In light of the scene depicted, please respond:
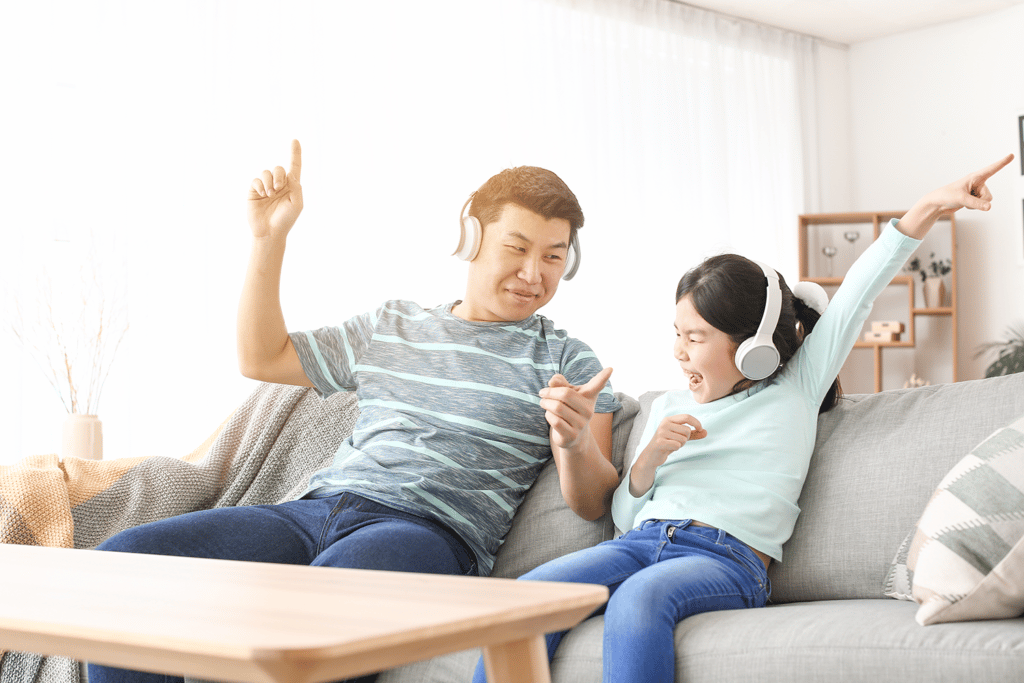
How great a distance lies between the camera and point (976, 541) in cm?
114

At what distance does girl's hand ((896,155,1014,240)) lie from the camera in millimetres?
1378

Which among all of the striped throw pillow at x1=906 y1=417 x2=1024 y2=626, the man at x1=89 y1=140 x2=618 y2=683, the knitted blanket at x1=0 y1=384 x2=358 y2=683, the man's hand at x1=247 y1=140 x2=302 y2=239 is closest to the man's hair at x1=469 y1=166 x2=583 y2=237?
the man at x1=89 y1=140 x2=618 y2=683

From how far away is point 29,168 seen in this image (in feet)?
9.86

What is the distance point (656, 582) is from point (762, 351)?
1.47 feet

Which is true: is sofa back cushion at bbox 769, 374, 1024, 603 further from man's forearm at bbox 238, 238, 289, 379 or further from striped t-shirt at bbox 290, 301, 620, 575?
man's forearm at bbox 238, 238, 289, 379

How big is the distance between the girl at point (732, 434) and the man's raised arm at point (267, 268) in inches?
25.3

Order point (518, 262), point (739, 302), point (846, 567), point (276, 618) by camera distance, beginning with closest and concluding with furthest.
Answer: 1. point (276, 618)
2. point (846, 567)
3. point (739, 302)
4. point (518, 262)

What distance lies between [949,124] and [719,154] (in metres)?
1.39

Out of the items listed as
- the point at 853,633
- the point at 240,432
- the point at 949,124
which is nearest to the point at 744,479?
the point at 853,633

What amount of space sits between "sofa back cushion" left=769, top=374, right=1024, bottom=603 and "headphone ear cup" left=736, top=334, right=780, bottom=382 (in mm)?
202

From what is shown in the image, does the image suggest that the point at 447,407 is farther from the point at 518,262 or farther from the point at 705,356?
the point at 705,356

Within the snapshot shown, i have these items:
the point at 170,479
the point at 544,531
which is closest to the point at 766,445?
the point at 544,531

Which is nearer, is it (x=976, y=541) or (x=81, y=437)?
(x=976, y=541)

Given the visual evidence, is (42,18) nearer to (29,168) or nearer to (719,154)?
(29,168)
